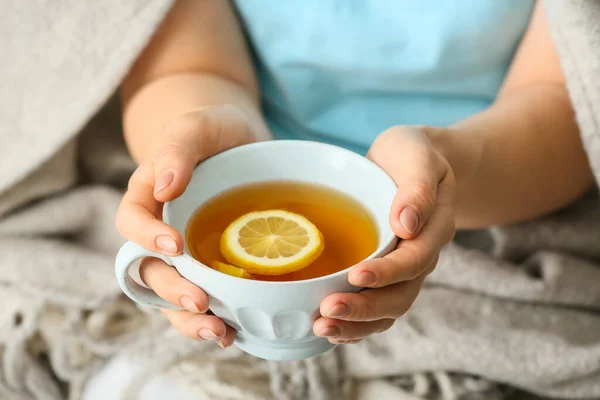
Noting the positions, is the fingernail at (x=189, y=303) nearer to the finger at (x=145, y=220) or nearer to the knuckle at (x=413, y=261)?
the finger at (x=145, y=220)

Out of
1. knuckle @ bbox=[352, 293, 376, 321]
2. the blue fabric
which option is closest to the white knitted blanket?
the blue fabric

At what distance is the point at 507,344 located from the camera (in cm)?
63

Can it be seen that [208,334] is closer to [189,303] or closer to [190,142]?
[189,303]

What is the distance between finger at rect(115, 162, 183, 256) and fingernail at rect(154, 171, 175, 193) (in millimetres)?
20

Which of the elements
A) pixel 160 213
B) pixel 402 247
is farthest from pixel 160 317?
pixel 402 247

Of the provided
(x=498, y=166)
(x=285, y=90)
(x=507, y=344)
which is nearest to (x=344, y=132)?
(x=285, y=90)

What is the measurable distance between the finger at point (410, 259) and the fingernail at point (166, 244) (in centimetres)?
11

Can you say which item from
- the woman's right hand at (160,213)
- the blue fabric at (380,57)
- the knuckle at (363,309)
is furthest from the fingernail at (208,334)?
the blue fabric at (380,57)

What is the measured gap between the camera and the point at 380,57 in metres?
0.73

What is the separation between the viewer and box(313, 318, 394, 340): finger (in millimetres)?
415

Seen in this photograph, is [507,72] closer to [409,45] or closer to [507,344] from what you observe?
[409,45]

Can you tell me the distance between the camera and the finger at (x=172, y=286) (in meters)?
0.41

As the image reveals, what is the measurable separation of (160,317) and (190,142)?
0.83 feet

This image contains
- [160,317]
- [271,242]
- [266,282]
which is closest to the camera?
[266,282]
